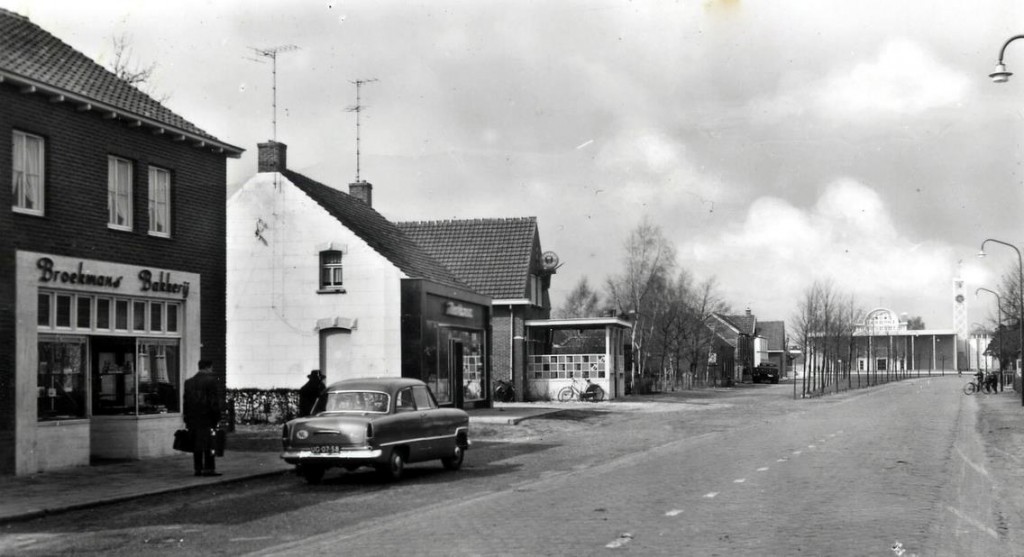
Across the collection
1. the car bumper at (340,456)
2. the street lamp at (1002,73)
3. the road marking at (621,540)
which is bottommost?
the road marking at (621,540)

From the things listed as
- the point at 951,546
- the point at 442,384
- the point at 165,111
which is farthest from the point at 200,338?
the point at 951,546

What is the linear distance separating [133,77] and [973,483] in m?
30.1

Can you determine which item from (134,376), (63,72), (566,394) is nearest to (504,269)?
(566,394)

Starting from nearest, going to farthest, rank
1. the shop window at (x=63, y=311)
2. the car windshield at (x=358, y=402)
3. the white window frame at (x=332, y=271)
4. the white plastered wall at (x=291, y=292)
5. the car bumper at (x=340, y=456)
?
the car bumper at (x=340, y=456)
the car windshield at (x=358, y=402)
the shop window at (x=63, y=311)
the white plastered wall at (x=291, y=292)
the white window frame at (x=332, y=271)

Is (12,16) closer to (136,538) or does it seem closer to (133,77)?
(136,538)

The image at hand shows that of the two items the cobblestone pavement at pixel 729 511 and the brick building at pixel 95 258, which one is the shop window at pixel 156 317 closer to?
the brick building at pixel 95 258

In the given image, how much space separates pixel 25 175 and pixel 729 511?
40.8 ft

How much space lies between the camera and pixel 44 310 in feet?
57.8

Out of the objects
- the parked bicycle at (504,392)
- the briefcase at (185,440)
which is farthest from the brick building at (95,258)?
the parked bicycle at (504,392)

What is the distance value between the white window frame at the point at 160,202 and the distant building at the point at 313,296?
11.5 m

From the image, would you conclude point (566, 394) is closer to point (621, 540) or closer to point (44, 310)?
point (44, 310)

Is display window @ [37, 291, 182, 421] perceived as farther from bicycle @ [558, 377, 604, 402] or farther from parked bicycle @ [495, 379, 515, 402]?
bicycle @ [558, 377, 604, 402]

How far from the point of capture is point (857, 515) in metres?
11.3

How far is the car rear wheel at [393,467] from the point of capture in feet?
51.3
